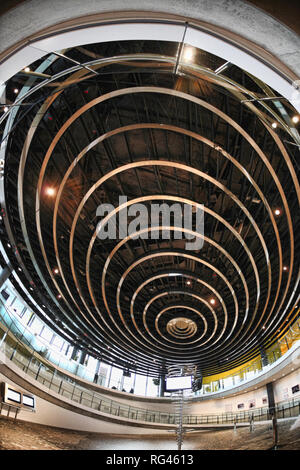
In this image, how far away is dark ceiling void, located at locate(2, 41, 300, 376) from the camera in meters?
5.50

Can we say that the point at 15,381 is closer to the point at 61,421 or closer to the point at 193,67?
the point at 61,421

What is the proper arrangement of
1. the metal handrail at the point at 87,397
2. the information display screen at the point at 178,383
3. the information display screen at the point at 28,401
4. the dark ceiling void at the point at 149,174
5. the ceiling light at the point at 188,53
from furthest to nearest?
the information display screen at the point at 178,383
the metal handrail at the point at 87,397
the information display screen at the point at 28,401
the dark ceiling void at the point at 149,174
the ceiling light at the point at 188,53

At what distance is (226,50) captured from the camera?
3371 mm

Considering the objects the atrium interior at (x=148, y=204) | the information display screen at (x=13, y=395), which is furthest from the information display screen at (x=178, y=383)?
the information display screen at (x=13, y=395)

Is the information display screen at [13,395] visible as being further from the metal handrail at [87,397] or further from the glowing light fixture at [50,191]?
the glowing light fixture at [50,191]

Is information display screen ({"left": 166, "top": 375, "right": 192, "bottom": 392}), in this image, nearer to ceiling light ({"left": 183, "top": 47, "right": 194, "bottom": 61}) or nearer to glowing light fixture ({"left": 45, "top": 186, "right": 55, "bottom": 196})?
glowing light fixture ({"left": 45, "top": 186, "right": 55, "bottom": 196})

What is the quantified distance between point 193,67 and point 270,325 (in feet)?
65.4

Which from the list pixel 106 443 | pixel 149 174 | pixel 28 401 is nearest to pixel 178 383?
pixel 106 443

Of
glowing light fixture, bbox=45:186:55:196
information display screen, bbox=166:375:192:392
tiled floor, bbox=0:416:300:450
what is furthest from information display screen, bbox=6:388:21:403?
information display screen, bbox=166:375:192:392

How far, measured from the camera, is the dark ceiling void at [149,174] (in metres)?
5.50

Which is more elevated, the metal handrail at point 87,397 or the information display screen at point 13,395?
the metal handrail at point 87,397

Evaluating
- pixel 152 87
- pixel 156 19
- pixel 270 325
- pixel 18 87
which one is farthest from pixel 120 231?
pixel 270 325

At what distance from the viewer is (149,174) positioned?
499 inches
